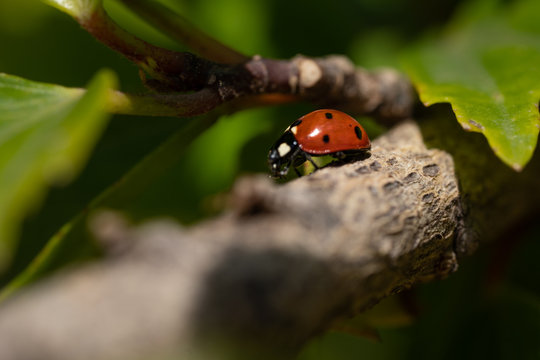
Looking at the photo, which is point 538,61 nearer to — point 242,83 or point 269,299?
point 242,83

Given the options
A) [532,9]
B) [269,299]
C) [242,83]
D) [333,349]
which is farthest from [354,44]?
[269,299]

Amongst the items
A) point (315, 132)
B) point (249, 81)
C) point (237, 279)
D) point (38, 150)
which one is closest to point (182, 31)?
point (249, 81)

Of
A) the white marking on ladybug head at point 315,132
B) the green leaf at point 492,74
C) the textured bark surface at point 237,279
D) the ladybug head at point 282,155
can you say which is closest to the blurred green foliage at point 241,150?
the ladybug head at point 282,155

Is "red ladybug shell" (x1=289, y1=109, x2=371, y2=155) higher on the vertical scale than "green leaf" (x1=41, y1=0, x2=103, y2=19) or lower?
lower

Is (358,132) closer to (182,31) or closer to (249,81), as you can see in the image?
(249,81)

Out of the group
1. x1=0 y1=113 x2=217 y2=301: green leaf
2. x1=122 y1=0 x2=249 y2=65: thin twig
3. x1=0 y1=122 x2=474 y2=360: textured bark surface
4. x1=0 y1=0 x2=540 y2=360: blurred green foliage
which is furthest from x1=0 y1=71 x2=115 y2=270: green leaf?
x1=0 y1=0 x2=540 y2=360: blurred green foliage

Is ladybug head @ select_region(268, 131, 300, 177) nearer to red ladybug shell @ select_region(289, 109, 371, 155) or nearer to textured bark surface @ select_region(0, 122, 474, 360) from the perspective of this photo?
red ladybug shell @ select_region(289, 109, 371, 155)
